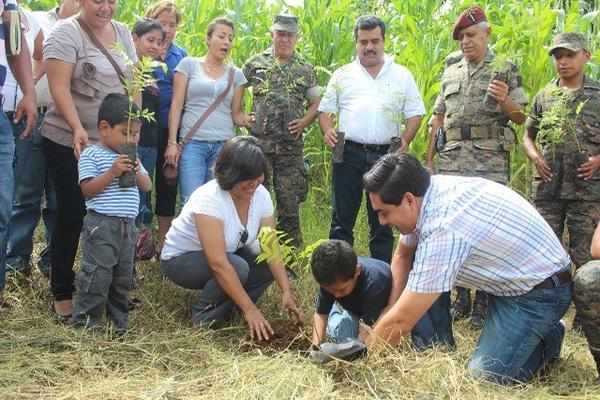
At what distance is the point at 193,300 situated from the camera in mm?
4734

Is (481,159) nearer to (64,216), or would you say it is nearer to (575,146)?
(575,146)

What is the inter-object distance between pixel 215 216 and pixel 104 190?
58cm

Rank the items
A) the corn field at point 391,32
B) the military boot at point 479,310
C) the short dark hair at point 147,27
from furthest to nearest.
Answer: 1. the corn field at point 391,32
2. the short dark hair at point 147,27
3. the military boot at point 479,310

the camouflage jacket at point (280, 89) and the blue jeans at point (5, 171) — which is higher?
the camouflage jacket at point (280, 89)

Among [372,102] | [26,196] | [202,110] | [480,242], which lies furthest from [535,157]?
[26,196]

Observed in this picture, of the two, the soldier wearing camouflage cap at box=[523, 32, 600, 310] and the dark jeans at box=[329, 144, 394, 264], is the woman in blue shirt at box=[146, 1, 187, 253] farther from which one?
the soldier wearing camouflage cap at box=[523, 32, 600, 310]

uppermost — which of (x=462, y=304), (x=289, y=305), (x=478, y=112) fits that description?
(x=478, y=112)

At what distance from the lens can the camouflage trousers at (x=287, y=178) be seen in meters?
5.64

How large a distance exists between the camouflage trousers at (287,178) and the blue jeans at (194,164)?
17.4 inches

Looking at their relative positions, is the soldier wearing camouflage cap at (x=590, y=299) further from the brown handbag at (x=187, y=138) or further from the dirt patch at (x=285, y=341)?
the brown handbag at (x=187, y=138)

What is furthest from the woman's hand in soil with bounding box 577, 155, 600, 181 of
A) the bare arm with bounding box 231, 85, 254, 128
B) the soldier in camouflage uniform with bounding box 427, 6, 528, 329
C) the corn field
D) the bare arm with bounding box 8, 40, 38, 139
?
the bare arm with bounding box 8, 40, 38, 139

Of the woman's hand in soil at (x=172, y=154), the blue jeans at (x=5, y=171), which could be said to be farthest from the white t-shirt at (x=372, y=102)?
the blue jeans at (x=5, y=171)

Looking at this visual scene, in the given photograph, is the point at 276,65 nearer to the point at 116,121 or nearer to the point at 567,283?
the point at 116,121

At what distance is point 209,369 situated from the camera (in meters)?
3.51
